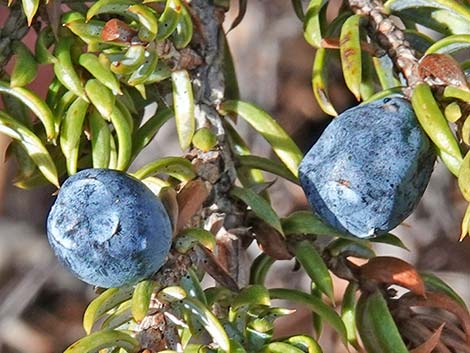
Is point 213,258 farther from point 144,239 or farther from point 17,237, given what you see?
point 17,237

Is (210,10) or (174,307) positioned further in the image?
(210,10)

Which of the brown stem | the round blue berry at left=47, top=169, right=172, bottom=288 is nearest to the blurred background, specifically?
the brown stem

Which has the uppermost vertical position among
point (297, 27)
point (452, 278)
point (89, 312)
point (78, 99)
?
point (78, 99)

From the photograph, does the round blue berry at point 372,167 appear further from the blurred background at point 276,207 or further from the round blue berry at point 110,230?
the blurred background at point 276,207

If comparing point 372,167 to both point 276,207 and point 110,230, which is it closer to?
point 110,230

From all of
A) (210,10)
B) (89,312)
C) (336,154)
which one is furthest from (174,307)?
(210,10)

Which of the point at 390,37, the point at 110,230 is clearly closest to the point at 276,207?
the point at 390,37

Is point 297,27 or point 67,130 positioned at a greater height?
point 67,130

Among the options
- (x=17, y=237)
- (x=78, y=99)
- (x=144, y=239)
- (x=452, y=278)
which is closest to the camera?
(x=144, y=239)
